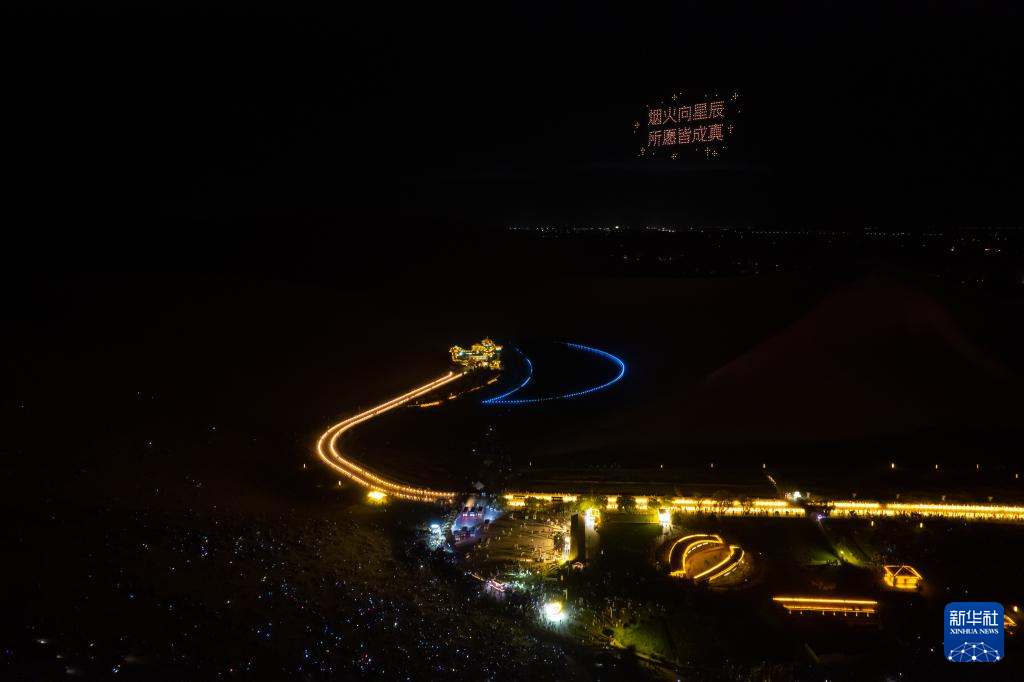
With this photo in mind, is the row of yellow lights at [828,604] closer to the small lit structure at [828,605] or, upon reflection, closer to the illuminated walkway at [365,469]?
the small lit structure at [828,605]

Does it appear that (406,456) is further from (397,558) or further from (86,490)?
(86,490)

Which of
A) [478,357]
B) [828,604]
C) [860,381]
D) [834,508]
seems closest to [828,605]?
[828,604]

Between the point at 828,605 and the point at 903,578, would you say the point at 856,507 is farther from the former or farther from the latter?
the point at 828,605

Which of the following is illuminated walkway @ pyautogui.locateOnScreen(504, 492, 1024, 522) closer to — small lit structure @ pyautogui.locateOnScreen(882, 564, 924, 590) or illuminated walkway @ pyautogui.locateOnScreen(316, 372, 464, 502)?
illuminated walkway @ pyautogui.locateOnScreen(316, 372, 464, 502)

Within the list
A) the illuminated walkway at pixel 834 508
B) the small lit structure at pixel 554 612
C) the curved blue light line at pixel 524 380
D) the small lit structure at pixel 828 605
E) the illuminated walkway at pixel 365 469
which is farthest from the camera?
the curved blue light line at pixel 524 380

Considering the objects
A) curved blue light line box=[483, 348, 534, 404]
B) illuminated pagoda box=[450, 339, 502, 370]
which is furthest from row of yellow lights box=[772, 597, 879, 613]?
illuminated pagoda box=[450, 339, 502, 370]

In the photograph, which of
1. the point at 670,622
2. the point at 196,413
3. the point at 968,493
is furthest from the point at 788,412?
the point at 196,413

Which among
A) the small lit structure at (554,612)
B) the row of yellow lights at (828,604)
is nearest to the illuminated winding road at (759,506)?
the row of yellow lights at (828,604)
